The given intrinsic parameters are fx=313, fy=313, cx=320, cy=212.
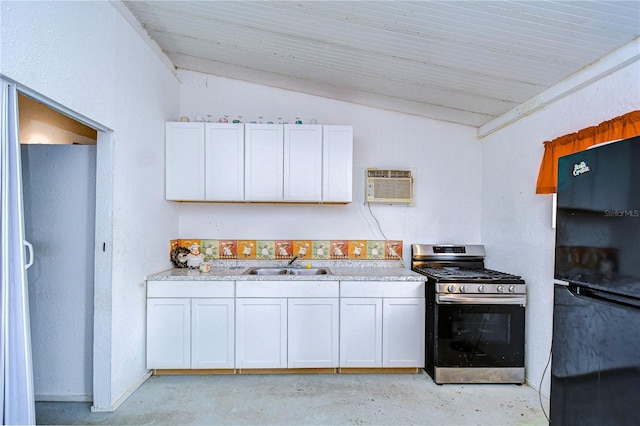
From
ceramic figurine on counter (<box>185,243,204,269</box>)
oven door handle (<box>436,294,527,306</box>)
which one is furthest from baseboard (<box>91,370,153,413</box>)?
oven door handle (<box>436,294,527,306</box>)

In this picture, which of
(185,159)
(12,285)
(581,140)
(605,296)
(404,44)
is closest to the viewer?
(605,296)

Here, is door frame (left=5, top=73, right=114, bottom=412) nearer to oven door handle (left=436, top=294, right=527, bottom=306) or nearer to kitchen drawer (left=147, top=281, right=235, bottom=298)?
kitchen drawer (left=147, top=281, right=235, bottom=298)

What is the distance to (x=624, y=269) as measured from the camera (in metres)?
1.06

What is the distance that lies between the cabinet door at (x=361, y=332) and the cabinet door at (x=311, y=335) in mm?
76

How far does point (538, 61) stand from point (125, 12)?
2.80 m

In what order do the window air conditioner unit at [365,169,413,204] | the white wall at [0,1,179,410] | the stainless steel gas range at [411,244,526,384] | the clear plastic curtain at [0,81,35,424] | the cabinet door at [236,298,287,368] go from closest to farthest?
the clear plastic curtain at [0,81,35,424] < the white wall at [0,1,179,410] < the stainless steel gas range at [411,244,526,384] < the cabinet door at [236,298,287,368] < the window air conditioner unit at [365,169,413,204]

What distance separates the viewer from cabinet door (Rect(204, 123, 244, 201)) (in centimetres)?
286

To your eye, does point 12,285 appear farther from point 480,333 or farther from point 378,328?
point 480,333

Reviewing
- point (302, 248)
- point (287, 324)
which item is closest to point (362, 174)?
point (302, 248)

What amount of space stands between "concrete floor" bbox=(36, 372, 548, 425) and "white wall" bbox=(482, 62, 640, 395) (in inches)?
19.4

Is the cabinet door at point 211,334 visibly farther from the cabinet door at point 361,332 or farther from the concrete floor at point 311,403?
the cabinet door at point 361,332

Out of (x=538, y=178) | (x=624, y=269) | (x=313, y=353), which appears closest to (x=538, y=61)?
(x=538, y=178)

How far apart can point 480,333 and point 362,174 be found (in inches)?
70.0

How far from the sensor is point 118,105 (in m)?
2.16
